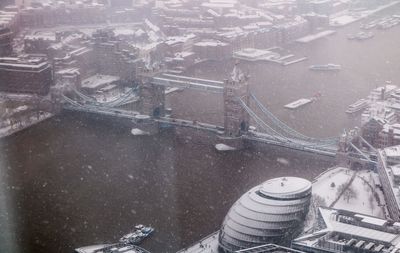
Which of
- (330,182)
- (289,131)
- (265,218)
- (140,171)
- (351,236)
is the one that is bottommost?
(140,171)

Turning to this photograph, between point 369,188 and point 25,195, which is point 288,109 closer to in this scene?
point 369,188

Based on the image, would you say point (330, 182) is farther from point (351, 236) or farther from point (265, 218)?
point (351, 236)

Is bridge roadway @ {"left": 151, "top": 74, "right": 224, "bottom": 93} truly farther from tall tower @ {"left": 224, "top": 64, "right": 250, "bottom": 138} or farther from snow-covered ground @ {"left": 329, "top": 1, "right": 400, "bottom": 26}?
snow-covered ground @ {"left": 329, "top": 1, "right": 400, "bottom": 26}

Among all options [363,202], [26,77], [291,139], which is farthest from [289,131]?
[26,77]

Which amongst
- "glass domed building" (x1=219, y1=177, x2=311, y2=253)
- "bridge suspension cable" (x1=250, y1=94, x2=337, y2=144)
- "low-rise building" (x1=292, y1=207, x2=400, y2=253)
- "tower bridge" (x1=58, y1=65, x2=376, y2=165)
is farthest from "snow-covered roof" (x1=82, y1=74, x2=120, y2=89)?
"low-rise building" (x1=292, y1=207, x2=400, y2=253)

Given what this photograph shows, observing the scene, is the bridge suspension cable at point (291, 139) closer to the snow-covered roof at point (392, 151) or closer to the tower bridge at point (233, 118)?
the tower bridge at point (233, 118)

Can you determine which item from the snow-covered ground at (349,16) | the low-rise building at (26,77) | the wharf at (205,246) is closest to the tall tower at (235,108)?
the wharf at (205,246)
